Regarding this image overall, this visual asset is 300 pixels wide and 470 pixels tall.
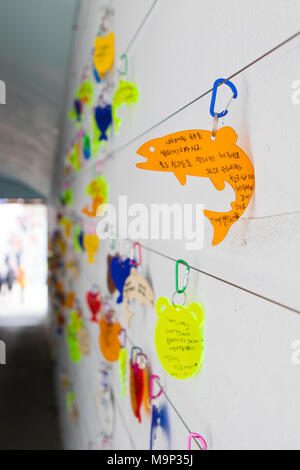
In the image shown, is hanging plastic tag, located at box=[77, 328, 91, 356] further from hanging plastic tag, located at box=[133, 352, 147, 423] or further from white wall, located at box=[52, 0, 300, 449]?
white wall, located at box=[52, 0, 300, 449]

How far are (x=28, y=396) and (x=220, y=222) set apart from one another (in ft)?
14.3


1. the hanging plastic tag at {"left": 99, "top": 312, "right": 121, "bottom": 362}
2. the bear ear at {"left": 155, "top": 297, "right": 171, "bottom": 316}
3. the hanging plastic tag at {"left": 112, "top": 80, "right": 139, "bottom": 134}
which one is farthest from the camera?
the hanging plastic tag at {"left": 99, "top": 312, "right": 121, "bottom": 362}

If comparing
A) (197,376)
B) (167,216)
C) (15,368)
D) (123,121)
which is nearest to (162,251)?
(167,216)

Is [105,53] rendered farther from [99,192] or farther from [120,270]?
[120,270]

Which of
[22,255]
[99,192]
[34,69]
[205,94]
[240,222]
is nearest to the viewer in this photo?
[240,222]

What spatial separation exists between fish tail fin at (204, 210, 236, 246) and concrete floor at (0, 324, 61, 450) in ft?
11.3

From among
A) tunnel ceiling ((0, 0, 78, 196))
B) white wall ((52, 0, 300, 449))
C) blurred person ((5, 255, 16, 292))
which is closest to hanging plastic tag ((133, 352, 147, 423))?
white wall ((52, 0, 300, 449))

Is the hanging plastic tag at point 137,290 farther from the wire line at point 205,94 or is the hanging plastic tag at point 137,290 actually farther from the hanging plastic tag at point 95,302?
the hanging plastic tag at point 95,302

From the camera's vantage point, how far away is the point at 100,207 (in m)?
1.59

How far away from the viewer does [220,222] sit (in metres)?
0.58

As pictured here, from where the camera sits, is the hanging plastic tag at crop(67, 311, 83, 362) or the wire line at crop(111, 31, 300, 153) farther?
the hanging plastic tag at crop(67, 311, 83, 362)

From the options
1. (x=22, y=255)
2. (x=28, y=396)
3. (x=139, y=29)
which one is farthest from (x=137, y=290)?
(x=22, y=255)

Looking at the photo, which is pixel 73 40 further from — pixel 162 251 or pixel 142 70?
pixel 162 251

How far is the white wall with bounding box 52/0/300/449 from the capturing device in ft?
1.46
